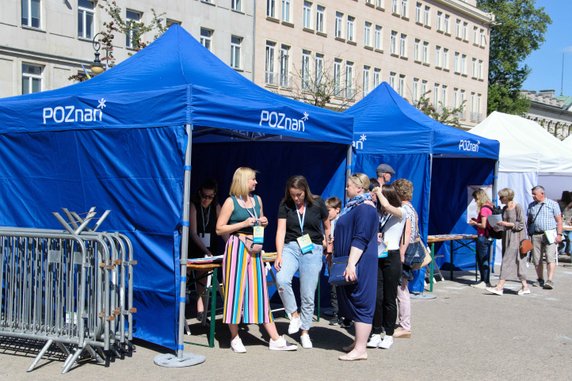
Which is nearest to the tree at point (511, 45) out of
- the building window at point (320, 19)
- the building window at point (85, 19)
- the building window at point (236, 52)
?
the building window at point (320, 19)

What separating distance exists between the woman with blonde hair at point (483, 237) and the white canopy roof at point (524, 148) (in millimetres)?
3958

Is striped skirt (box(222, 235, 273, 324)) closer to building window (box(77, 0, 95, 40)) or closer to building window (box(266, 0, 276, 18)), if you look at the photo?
building window (box(77, 0, 95, 40))

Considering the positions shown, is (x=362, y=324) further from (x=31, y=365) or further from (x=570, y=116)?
(x=570, y=116)

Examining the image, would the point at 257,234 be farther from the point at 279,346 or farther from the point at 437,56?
the point at 437,56

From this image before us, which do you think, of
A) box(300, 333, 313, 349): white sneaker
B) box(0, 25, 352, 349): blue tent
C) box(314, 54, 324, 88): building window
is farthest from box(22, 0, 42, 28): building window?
box(300, 333, 313, 349): white sneaker

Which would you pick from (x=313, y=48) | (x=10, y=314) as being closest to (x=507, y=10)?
(x=313, y=48)

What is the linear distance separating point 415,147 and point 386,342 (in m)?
4.36

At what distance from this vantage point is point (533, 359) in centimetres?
721

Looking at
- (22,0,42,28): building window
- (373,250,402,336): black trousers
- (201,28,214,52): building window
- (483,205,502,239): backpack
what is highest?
(201,28,214,52): building window

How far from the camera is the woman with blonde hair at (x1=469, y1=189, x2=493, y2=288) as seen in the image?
11.6m

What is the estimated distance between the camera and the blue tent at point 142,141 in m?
6.75

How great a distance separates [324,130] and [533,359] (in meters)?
3.29

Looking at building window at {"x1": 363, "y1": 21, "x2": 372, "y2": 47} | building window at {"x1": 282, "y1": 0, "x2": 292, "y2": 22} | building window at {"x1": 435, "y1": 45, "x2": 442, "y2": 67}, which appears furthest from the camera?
building window at {"x1": 435, "y1": 45, "x2": 442, "y2": 67}

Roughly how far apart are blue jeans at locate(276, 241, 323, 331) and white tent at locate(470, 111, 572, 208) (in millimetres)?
9332
